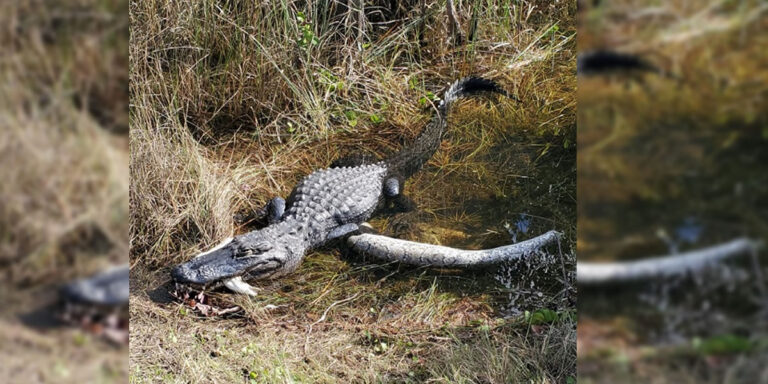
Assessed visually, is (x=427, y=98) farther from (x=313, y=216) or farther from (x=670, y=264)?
(x=670, y=264)

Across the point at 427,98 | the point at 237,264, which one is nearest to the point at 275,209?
the point at 237,264

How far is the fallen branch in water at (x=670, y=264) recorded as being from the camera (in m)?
0.53

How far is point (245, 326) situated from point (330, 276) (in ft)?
2.28

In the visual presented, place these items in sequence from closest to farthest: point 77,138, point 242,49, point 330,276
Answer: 1. point 77,138
2. point 330,276
3. point 242,49

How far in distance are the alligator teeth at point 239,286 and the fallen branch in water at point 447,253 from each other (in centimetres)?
80

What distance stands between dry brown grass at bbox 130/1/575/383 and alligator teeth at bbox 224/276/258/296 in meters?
0.07

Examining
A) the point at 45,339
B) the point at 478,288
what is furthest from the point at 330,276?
the point at 45,339

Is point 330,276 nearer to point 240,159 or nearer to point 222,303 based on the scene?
point 222,303

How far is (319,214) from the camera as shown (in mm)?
4324

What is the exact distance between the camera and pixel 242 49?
5.20 meters

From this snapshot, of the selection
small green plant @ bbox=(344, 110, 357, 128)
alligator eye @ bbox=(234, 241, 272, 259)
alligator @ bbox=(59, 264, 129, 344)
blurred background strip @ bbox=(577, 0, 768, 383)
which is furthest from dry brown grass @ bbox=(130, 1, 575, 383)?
blurred background strip @ bbox=(577, 0, 768, 383)

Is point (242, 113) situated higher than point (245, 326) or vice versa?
point (242, 113)

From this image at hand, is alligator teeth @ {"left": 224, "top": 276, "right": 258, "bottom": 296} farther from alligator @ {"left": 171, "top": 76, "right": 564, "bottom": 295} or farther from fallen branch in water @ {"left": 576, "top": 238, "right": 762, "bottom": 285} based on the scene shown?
fallen branch in water @ {"left": 576, "top": 238, "right": 762, "bottom": 285}

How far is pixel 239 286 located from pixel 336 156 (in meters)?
1.70
